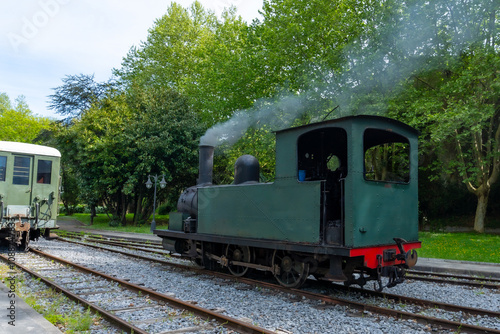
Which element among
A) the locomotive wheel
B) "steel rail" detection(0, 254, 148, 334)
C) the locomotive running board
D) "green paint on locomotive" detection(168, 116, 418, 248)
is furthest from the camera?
the locomotive wheel

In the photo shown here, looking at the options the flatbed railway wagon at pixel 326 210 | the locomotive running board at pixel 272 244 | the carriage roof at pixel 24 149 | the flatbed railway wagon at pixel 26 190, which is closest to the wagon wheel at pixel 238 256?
the flatbed railway wagon at pixel 326 210

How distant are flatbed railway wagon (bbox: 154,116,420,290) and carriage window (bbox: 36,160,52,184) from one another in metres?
6.59

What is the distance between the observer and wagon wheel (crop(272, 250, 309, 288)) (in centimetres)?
674

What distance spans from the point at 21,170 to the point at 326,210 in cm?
967

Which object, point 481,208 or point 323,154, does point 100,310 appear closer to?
point 323,154

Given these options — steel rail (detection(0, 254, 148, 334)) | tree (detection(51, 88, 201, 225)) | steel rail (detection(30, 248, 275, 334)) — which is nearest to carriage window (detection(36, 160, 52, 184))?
steel rail (detection(0, 254, 148, 334))

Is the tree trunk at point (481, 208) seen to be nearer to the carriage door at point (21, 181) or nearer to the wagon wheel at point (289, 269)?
the wagon wheel at point (289, 269)

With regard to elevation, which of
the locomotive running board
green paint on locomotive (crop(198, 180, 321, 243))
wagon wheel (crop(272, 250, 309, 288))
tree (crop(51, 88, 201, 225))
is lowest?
wagon wheel (crop(272, 250, 309, 288))

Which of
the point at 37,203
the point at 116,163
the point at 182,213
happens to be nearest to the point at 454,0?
the point at 182,213

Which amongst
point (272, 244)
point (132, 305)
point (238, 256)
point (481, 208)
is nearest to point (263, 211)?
point (272, 244)

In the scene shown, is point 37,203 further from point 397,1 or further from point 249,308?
point 397,1

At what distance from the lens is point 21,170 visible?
37.8 ft

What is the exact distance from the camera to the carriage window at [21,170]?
11384 mm

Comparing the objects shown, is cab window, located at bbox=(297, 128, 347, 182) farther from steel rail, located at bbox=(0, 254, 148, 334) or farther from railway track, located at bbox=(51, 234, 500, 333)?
steel rail, located at bbox=(0, 254, 148, 334)
